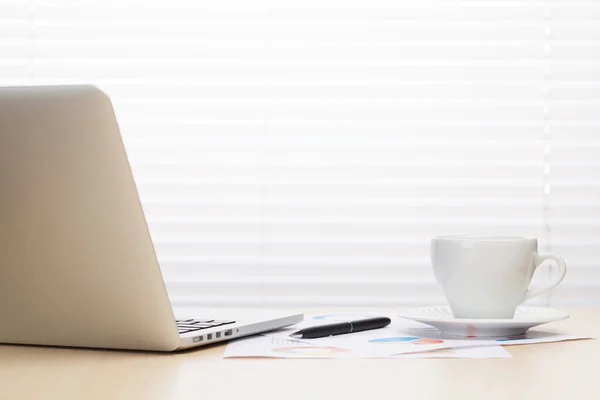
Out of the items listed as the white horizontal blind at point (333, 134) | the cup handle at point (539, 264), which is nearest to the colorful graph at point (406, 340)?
the cup handle at point (539, 264)

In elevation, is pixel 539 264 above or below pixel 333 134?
below

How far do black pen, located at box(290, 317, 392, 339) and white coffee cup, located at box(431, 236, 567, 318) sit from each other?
0.09 meters

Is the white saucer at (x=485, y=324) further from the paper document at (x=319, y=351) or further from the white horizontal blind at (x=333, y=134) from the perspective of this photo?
the white horizontal blind at (x=333, y=134)

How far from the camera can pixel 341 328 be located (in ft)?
2.81

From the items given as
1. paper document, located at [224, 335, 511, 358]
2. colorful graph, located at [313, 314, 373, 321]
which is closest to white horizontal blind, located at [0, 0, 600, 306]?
colorful graph, located at [313, 314, 373, 321]

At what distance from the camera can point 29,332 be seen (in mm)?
769

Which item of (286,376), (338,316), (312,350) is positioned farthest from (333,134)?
(286,376)

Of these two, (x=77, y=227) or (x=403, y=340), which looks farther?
(x=403, y=340)

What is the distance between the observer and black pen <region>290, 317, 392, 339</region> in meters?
0.83

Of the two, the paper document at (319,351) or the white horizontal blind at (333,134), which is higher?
the white horizontal blind at (333,134)

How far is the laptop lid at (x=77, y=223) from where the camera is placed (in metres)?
0.66

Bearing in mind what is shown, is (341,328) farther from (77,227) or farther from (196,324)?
(77,227)

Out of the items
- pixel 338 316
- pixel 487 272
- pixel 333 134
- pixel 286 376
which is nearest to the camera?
pixel 286 376

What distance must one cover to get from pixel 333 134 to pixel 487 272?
1.29 metres
